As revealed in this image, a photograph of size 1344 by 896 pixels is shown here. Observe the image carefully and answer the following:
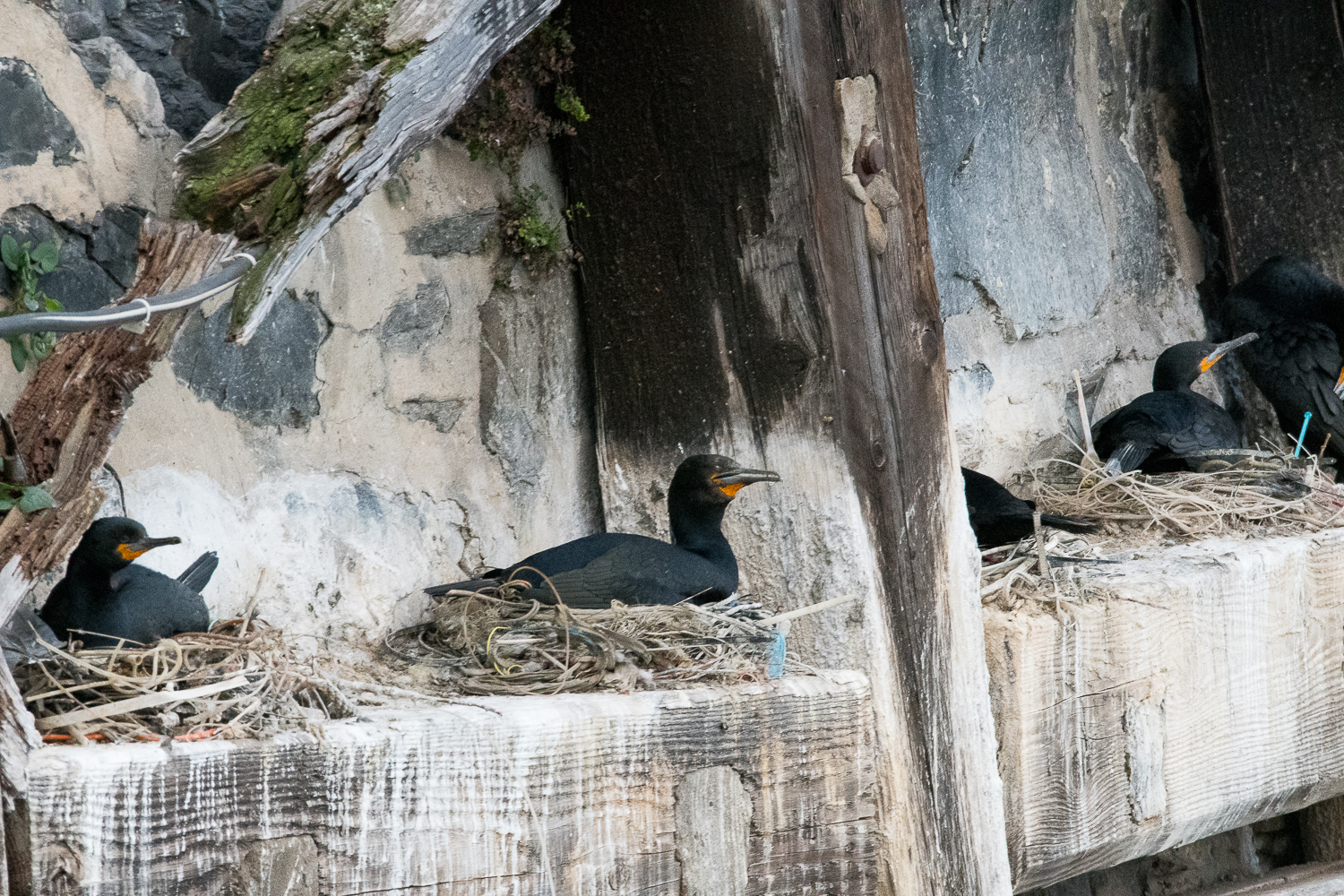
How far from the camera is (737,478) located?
8.54 feet

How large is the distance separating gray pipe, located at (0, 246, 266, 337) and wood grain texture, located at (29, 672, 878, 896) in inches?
20.6

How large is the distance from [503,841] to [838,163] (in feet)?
4.87

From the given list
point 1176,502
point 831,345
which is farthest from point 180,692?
point 1176,502

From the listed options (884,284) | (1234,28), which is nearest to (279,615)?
(884,284)

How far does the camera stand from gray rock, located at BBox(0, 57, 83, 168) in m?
2.13

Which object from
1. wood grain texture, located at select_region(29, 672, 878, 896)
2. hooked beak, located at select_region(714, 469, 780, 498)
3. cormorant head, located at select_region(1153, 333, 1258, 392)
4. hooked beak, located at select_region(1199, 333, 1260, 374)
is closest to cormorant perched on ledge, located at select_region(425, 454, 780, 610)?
hooked beak, located at select_region(714, 469, 780, 498)

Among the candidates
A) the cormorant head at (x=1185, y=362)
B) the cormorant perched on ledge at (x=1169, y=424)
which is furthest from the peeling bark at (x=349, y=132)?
the cormorant head at (x=1185, y=362)

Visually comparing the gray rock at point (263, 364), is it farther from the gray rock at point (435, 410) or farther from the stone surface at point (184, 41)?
the stone surface at point (184, 41)

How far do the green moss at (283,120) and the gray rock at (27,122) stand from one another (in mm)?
300

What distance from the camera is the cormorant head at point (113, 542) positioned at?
1976mm

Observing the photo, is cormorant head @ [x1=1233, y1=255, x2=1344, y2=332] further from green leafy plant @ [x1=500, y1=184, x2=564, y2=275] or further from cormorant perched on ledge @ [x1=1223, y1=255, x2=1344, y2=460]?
green leafy plant @ [x1=500, y1=184, x2=564, y2=275]

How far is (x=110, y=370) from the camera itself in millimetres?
1871

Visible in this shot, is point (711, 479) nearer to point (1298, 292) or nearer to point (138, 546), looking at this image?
point (138, 546)

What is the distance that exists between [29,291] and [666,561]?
121 cm
